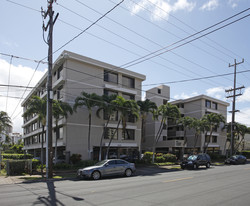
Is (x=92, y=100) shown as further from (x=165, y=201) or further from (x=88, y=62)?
(x=165, y=201)

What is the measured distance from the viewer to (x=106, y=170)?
54.1 ft

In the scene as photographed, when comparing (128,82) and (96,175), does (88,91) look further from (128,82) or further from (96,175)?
(96,175)

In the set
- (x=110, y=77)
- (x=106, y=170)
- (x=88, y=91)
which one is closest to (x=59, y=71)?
(x=88, y=91)

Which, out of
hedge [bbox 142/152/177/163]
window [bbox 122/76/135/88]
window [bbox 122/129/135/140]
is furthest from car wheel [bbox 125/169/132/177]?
window [bbox 122/76/135/88]

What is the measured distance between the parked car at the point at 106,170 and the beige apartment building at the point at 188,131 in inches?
899

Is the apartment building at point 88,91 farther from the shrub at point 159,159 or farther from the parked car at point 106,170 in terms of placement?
the parked car at point 106,170

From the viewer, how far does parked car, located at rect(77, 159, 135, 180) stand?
15860 millimetres

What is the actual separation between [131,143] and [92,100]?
10.2 metres

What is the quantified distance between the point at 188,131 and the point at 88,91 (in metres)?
25.8

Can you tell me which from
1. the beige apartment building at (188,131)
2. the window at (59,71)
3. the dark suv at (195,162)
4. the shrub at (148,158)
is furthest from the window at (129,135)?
the window at (59,71)

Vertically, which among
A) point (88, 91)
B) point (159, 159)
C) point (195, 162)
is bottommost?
point (159, 159)

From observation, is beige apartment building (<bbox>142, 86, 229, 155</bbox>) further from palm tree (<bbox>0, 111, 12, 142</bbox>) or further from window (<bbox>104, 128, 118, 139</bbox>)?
palm tree (<bbox>0, 111, 12, 142</bbox>)

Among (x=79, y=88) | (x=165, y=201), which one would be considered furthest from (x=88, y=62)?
(x=165, y=201)

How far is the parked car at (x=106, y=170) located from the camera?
15.9 metres
